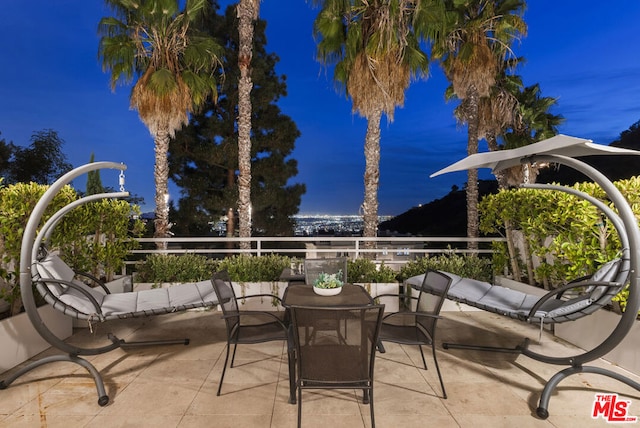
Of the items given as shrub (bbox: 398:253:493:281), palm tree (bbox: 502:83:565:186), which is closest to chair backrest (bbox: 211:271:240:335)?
shrub (bbox: 398:253:493:281)

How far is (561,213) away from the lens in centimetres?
414

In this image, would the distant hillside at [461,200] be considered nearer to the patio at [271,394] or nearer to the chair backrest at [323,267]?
the chair backrest at [323,267]

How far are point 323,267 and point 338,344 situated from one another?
6.07ft

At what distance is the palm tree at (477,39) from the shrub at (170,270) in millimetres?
6468

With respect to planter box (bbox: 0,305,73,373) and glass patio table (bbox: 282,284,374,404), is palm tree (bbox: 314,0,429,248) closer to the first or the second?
glass patio table (bbox: 282,284,374,404)

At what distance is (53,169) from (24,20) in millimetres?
31183

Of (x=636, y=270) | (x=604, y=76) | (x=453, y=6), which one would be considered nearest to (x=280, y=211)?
(x=453, y=6)

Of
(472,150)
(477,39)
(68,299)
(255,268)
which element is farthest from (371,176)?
(68,299)

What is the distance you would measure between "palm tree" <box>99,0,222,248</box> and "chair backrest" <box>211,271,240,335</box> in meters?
5.49

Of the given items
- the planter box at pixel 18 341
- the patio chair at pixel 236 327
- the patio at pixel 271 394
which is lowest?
the patio at pixel 271 394

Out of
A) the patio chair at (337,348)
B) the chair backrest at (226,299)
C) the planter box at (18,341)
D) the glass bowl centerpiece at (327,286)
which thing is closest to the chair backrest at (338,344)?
the patio chair at (337,348)

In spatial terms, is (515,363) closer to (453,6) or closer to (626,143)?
(453,6)

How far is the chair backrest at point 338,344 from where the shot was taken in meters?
2.04

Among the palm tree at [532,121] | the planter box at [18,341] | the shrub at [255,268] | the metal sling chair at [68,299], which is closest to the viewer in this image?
the metal sling chair at [68,299]
